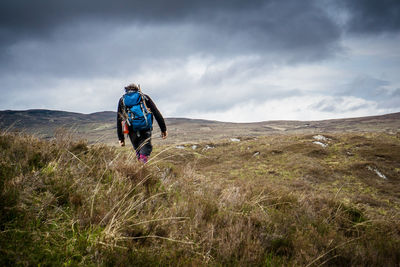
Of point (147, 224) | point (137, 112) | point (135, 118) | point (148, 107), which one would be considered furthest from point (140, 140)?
point (147, 224)

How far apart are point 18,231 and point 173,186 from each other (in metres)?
2.29

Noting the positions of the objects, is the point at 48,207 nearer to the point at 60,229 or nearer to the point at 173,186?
the point at 60,229

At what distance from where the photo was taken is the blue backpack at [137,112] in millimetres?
4742

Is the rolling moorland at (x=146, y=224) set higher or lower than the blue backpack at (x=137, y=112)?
lower

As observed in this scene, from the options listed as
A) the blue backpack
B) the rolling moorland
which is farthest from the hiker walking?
the rolling moorland

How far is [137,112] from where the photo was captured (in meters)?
4.75

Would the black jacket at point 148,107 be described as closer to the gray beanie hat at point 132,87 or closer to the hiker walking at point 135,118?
the hiker walking at point 135,118

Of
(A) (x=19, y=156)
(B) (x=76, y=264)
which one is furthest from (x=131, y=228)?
(A) (x=19, y=156)

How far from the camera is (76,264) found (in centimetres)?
143

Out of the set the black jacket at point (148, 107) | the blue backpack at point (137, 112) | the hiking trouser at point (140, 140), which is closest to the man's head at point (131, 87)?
the blue backpack at point (137, 112)

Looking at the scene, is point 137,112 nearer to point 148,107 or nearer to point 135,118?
point 135,118

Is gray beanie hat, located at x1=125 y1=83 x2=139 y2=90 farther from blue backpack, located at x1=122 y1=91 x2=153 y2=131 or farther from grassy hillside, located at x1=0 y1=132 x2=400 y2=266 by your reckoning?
grassy hillside, located at x1=0 y1=132 x2=400 y2=266

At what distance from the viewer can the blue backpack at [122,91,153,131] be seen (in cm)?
474

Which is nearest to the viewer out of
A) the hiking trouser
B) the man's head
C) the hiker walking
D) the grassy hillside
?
the grassy hillside
